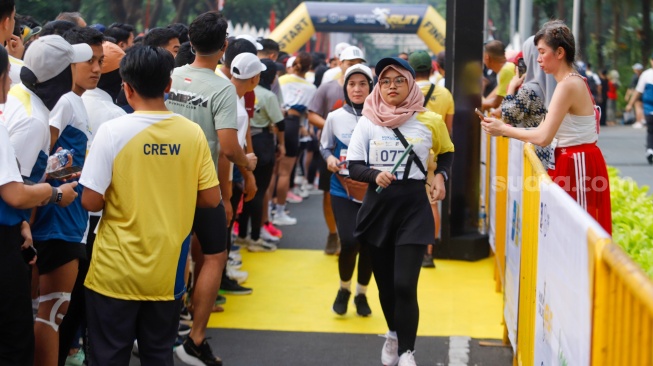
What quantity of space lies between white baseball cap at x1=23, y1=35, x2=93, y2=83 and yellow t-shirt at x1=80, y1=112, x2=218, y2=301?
0.55 meters

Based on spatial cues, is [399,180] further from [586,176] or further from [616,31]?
[616,31]

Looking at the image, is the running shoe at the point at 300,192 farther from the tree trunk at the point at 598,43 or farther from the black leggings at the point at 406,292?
the tree trunk at the point at 598,43

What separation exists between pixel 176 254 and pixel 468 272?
5.35 meters

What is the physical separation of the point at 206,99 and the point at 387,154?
1.19 meters

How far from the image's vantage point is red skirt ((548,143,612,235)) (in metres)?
6.12

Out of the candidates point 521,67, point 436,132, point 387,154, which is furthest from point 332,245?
point 387,154

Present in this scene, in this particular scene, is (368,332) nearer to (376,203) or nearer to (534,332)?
(376,203)

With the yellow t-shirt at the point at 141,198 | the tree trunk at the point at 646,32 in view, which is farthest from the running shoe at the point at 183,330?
the tree trunk at the point at 646,32

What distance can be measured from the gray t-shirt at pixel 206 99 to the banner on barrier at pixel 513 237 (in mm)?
1889

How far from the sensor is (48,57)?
4.83m

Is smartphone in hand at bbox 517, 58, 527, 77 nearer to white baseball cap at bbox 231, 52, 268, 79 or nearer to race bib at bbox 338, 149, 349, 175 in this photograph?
race bib at bbox 338, 149, 349, 175

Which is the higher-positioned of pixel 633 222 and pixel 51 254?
pixel 51 254

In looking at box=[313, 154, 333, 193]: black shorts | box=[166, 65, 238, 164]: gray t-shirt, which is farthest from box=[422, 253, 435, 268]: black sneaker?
box=[166, 65, 238, 164]: gray t-shirt

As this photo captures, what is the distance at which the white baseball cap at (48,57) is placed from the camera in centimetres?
482
